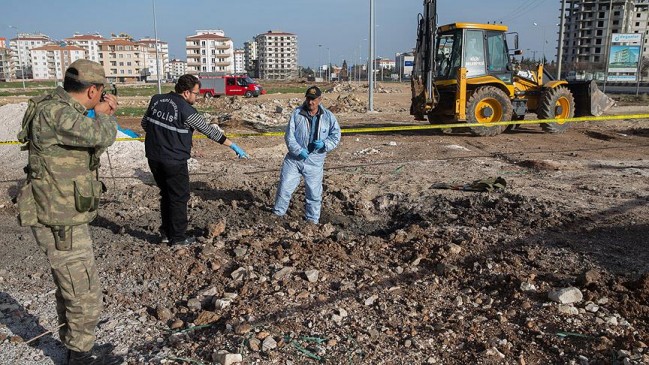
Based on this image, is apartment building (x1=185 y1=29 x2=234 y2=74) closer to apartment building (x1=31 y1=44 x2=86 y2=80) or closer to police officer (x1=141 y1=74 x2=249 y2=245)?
apartment building (x1=31 y1=44 x2=86 y2=80)

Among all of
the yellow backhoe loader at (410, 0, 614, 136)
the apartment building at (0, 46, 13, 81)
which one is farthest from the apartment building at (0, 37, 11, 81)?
the yellow backhoe loader at (410, 0, 614, 136)

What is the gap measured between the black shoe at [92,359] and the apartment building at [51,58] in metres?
127

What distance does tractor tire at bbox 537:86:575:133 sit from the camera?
13125mm

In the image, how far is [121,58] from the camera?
358 feet

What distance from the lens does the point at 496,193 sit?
275 inches

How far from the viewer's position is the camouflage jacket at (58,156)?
288cm

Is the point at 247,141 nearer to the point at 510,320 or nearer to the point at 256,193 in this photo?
the point at 256,193

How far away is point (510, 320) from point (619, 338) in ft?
2.26

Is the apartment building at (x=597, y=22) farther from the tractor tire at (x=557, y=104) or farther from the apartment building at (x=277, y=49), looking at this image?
the tractor tire at (x=557, y=104)

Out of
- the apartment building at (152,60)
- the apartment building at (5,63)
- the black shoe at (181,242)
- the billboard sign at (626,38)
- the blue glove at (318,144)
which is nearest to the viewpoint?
the black shoe at (181,242)

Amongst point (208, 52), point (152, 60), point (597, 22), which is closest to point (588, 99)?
point (597, 22)

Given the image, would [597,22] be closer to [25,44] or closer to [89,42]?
[89,42]

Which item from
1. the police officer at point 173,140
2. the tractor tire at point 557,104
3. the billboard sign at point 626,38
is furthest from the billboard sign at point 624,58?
the police officer at point 173,140

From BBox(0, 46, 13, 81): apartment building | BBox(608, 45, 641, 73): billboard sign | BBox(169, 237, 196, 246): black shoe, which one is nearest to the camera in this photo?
BBox(169, 237, 196, 246): black shoe
